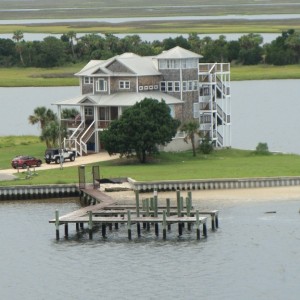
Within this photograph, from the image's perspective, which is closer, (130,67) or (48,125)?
(48,125)

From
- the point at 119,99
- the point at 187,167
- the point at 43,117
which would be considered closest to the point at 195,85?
the point at 119,99

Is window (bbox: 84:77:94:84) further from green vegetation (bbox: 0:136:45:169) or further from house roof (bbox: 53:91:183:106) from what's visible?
green vegetation (bbox: 0:136:45:169)

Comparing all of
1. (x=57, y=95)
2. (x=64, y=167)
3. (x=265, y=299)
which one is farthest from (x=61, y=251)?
(x=57, y=95)

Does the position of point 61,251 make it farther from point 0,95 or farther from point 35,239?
point 0,95

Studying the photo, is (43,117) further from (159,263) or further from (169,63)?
(159,263)

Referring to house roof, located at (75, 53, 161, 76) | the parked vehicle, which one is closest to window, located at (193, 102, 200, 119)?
house roof, located at (75, 53, 161, 76)

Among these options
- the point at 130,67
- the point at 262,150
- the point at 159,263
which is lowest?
the point at 159,263
